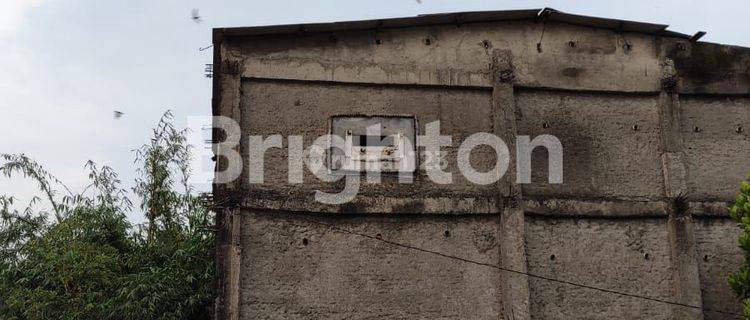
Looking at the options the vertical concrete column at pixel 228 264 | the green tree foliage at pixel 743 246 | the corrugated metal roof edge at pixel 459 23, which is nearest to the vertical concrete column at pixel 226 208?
the vertical concrete column at pixel 228 264

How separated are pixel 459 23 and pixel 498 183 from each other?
2.58m

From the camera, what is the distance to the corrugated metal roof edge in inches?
466

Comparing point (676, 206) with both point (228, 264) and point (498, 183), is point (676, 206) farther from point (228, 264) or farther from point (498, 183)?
point (228, 264)

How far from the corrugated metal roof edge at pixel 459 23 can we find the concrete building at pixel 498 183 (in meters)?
0.03

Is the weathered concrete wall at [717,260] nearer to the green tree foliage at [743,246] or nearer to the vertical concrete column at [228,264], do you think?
the green tree foliage at [743,246]

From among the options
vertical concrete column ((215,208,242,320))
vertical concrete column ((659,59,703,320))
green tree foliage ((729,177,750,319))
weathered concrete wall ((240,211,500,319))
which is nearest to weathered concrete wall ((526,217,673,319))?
vertical concrete column ((659,59,703,320))

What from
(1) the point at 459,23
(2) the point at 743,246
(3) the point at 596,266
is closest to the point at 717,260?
(2) the point at 743,246

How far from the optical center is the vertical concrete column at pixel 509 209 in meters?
11.6

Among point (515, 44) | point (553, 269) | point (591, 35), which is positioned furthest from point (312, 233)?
point (591, 35)

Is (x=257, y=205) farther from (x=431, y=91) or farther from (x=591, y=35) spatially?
(x=591, y=35)

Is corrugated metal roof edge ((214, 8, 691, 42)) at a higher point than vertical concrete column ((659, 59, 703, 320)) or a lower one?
higher

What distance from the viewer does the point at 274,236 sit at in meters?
11.4

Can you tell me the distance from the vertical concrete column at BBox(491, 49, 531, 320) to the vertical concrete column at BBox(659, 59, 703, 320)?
2358mm

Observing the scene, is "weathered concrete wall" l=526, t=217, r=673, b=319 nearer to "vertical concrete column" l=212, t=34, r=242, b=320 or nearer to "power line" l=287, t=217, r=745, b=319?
"power line" l=287, t=217, r=745, b=319
